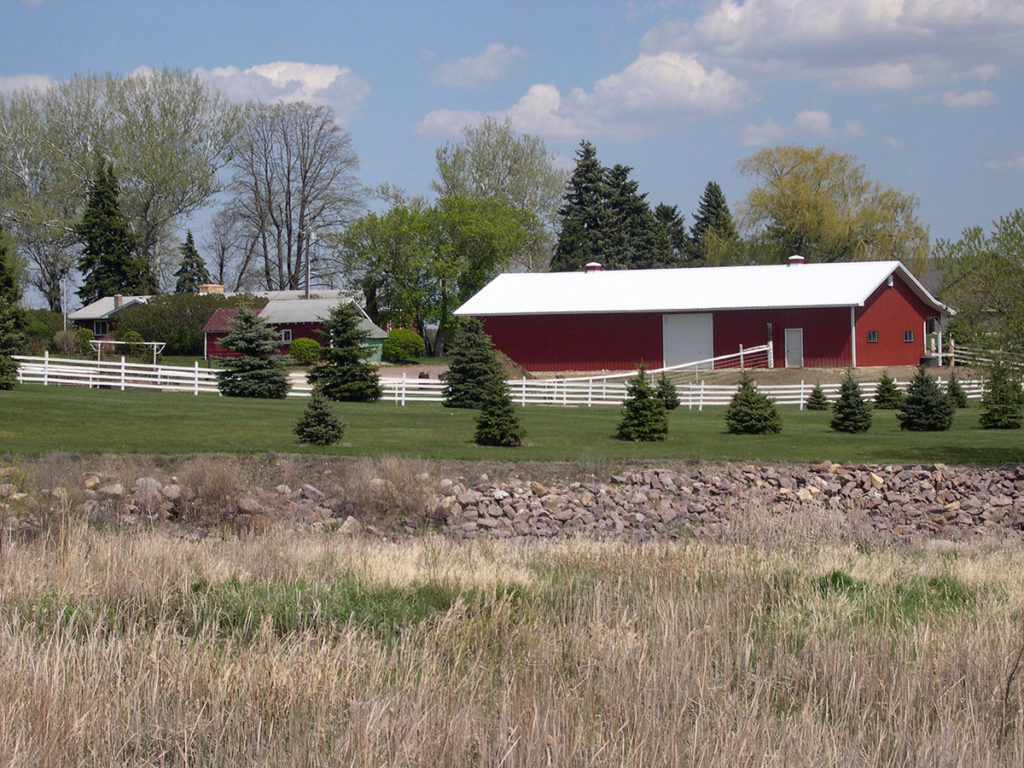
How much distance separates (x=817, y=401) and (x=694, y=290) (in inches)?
556

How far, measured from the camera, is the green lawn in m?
20.1

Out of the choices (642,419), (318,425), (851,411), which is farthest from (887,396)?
(318,425)

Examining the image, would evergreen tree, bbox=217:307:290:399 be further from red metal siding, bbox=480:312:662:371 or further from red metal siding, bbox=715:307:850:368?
red metal siding, bbox=715:307:850:368

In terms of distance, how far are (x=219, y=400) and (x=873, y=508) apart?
18.1m

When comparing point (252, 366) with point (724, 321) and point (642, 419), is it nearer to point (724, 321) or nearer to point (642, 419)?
point (642, 419)

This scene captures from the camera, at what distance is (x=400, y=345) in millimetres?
55344

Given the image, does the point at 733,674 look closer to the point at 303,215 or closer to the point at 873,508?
the point at 873,508

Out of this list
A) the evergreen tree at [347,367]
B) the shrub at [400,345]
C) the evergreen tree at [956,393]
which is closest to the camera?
the evergreen tree at [347,367]

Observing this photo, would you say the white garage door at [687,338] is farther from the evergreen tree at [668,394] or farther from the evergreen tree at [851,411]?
the evergreen tree at [851,411]

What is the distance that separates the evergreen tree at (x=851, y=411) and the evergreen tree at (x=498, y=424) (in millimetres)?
8988

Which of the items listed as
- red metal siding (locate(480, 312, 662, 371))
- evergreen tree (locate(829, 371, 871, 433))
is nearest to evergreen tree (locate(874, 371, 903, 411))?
evergreen tree (locate(829, 371, 871, 433))

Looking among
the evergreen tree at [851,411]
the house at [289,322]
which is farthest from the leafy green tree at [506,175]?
the evergreen tree at [851,411]

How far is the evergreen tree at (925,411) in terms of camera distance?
89.0 ft

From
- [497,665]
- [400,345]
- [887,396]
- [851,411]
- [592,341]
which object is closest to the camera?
[497,665]
